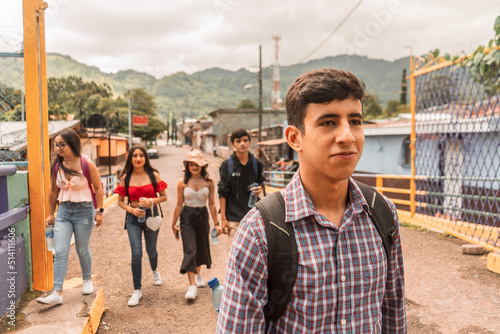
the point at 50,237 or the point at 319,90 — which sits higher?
the point at 319,90

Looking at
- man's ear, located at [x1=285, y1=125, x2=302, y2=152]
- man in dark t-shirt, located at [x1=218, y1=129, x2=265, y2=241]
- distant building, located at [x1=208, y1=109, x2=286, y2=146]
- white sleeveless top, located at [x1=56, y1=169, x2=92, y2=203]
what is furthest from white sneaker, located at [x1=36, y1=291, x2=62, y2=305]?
distant building, located at [x1=208, y1=109, x2=286, y2=146]

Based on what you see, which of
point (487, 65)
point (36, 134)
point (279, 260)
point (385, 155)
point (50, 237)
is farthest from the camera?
point (385, 155)

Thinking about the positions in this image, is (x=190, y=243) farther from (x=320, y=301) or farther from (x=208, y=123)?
(x=208, y=123)

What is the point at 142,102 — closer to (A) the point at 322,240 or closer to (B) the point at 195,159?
(B) the point at 195,159

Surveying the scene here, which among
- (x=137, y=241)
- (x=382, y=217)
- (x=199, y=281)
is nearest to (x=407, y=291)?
(x=199, y=281)

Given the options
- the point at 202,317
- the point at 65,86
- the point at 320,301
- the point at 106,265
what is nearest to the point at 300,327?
the point at 320,301

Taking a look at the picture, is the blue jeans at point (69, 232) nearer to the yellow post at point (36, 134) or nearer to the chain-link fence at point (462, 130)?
the yellow post at point (36, 134)

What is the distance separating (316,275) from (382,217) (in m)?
0.38

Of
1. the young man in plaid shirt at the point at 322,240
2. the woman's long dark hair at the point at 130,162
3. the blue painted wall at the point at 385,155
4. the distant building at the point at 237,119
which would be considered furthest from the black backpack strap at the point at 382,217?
the distant building at the point at 237,119

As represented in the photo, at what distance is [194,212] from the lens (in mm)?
4984

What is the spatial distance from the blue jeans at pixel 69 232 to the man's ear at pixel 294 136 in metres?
3.39

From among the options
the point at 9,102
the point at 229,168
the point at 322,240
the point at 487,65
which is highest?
the point at 487,65

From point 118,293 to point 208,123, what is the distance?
224 feet

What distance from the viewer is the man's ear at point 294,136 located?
1.42 m
